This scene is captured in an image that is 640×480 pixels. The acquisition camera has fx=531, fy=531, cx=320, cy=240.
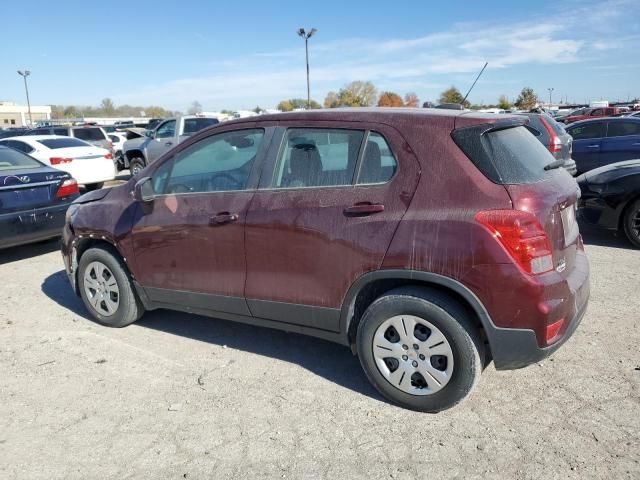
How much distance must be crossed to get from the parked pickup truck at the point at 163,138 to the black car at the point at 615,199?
36.1ft

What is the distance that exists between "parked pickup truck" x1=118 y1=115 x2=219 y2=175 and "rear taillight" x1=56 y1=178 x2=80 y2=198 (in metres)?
7.94

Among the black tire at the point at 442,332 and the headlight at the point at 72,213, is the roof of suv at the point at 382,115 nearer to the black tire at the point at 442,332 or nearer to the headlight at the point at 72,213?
the black tire at the point at 442,332

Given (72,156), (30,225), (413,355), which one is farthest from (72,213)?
(72,156)

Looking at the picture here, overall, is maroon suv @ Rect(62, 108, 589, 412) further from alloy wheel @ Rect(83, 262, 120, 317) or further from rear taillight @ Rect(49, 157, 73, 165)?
rear taillight @ Rect(49, 157, 73, 165)

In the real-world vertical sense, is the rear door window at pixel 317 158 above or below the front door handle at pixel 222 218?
above

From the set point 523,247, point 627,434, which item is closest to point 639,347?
point 627,434

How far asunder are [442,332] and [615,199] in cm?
470

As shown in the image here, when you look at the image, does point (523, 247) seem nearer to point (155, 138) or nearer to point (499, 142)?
point (499, 142)

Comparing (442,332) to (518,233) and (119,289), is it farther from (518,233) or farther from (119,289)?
(119,289)

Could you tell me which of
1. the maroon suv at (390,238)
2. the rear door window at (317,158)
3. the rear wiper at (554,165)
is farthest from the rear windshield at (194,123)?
the rear wiper at (554,165)

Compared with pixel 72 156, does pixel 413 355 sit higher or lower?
lower

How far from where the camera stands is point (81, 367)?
3.94m

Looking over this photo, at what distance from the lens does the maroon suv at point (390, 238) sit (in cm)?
285

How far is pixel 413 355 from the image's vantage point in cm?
311
